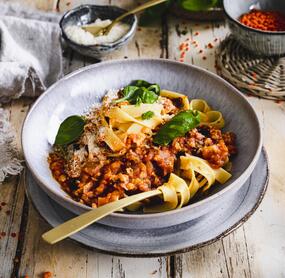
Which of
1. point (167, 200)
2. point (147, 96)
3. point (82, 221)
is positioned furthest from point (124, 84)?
point (82, 221)

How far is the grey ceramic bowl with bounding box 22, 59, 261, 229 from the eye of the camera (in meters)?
2.57

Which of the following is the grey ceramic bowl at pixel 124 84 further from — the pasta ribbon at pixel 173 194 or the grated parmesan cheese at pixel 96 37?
the grated parmesan cheese at pixel 96 37

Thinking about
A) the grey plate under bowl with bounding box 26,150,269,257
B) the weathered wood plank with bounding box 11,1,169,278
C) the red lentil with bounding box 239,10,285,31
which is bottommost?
the weathered wood plank with bounding box 11,1,169,278

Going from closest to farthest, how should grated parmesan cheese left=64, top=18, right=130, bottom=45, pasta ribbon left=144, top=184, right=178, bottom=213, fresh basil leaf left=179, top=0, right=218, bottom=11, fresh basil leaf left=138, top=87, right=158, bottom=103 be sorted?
pasta ribbon left=144, top=184, right=178, bottom=213, fresh basil leaf left=138, top=87, right=158, bottom=103, grated parmesan cheese left=64, top=18, right=130, bottom=45, fresh basil leaf left=179, top=0, right=218, bottom=11

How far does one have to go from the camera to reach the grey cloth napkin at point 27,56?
384 centimetres

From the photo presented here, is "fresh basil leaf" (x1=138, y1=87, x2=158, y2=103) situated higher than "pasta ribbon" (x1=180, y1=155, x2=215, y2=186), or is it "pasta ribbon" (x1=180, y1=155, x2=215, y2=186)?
"fresh basil leaf" (x1=138, y1=87, x2=158, y2=103)

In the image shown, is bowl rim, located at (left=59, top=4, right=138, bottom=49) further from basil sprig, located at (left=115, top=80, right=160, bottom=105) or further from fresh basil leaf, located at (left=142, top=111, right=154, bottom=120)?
fresh basil leaf, located at (left=142, top=111, right=154, bottom=120)

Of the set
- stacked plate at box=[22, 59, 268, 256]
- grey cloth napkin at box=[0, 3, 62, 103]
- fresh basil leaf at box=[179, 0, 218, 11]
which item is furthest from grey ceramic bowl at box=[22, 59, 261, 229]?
fresh basil leaf at box=[179, 0, 218, 11]

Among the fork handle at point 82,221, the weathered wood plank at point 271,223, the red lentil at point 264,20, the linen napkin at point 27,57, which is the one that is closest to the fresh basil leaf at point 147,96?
the fork handle at point 82,221

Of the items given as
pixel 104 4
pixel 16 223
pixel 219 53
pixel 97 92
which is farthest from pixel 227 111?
pixel 104 4

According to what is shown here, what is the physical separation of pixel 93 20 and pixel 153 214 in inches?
102

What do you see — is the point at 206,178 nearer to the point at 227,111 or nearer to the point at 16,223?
the point at 227,111

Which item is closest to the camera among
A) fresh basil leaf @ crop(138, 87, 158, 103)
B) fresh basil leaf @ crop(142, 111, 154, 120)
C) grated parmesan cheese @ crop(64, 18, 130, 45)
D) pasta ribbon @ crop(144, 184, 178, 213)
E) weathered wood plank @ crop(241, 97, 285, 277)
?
pasta ribbon @ crop(144, 184, 178, 213)

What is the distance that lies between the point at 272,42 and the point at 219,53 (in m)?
0.56
